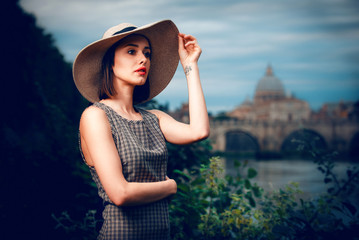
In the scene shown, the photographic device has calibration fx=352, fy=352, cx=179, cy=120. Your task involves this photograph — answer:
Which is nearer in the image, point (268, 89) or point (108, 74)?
point (108, 74)

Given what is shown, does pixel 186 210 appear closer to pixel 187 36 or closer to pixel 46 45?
pixel 187 36

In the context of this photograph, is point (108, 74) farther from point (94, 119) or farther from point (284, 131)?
point (284, 131)

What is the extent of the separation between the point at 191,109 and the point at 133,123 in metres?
0.25

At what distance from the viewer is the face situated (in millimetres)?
1452

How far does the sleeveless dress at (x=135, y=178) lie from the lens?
1312 mm

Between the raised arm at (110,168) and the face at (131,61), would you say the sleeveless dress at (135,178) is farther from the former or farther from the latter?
the face at (131,61)

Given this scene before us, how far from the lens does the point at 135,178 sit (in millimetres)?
1324

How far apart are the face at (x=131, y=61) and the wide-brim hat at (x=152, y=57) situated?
0.12 feet

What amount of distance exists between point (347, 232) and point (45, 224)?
90.6 inches

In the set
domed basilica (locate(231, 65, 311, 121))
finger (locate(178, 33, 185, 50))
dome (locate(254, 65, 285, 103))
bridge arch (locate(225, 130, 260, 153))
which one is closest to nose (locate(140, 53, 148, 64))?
finger (locate(178, 33, 185, 50))

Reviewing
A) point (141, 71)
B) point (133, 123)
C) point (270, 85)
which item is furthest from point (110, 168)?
point (270, 85)

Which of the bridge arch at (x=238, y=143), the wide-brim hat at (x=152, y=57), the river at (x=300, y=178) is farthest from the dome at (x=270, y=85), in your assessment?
the wide-brim hat at (x=152, y=57)

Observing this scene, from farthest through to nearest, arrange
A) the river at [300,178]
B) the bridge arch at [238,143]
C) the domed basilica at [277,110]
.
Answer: the domed basilica at [277,110] < the bridge arch at [238,143] < the river at [300,178]

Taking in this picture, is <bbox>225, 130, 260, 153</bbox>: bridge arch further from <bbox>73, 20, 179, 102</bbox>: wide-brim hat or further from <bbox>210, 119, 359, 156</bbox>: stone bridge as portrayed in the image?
<bbox>73, 20, 179, 102</bbox>: wide-brim hat
